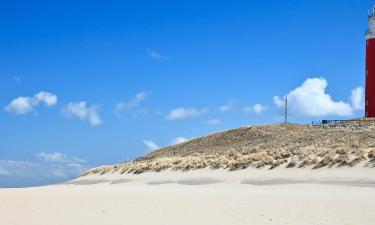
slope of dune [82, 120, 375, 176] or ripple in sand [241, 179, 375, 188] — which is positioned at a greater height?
slope of dune [82, 120, 375, 176]

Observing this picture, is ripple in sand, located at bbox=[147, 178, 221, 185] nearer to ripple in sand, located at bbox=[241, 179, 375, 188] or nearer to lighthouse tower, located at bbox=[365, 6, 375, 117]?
ripple in sand, located at bbox=[241, 179, 375, 188]

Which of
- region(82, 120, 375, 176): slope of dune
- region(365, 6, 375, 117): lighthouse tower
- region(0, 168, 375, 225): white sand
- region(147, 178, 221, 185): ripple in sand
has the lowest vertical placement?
region(0, 168, 375, 225): white sand

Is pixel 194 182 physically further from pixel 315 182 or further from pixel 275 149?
pixel 315 182

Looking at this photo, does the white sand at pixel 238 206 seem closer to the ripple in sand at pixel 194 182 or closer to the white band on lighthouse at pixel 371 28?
the ripple in sand at pixel 194 182

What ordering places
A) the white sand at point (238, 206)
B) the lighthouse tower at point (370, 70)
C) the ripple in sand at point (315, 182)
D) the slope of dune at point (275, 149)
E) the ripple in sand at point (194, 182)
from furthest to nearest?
the lighthouse tower at point (370, 70), the ripple in sand at point (194, 182), the slope of dune at point (275, 149), the ripple in sand at point (315, 182), the white sand at point (238, 206)

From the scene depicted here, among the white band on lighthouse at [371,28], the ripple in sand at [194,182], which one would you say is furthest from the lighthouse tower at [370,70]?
the ripple in sand at [194,182]

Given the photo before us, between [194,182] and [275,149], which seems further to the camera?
[275,149]

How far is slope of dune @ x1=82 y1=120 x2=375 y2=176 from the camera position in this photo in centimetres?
2562

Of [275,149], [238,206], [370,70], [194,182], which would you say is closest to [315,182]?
[194,182]

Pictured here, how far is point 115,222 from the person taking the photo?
13.3 meters

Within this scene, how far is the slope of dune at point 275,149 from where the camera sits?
25625 mm

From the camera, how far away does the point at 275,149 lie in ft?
105

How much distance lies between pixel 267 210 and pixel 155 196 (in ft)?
19.0

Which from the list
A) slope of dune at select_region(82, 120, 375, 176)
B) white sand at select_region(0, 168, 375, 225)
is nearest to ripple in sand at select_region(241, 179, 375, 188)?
white sand at select_region(0, 168, 375, 225)
